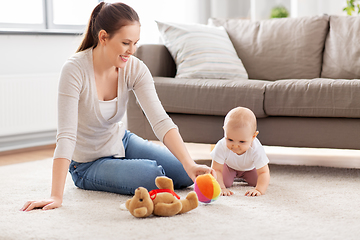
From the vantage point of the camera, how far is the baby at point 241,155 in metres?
1.48

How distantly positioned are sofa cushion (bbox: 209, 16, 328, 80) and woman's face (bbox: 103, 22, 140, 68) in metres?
1.31

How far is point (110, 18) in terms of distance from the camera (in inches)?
54.9

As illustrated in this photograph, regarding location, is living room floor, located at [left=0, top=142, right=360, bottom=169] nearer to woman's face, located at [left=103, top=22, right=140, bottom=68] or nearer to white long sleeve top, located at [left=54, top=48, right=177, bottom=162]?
white long sleeve top, located at [left=54, top=48, right=177, bottom=162]

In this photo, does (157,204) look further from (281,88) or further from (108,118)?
(281,88)

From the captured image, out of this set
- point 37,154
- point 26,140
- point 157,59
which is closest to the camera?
point 157,59

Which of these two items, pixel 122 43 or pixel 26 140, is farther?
pixel 26 140

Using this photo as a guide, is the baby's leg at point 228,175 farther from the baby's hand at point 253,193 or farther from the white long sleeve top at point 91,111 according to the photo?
the white long sleeve top at point 91,111

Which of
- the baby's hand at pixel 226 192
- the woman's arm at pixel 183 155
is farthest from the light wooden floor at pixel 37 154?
the woman's arm at pixel 183 155

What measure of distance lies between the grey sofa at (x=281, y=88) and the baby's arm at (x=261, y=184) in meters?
0.40

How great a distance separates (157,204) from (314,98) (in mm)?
932

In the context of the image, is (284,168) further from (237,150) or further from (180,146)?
(180,146)

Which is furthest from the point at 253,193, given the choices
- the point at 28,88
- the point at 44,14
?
the point at 44,14

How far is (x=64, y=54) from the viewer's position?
3145 mm

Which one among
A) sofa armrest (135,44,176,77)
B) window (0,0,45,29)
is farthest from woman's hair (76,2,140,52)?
window (0,0,45,29)
